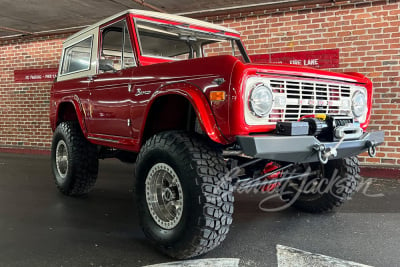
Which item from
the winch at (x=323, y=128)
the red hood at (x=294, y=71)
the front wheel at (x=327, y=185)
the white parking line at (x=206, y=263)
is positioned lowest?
the white parking line at (x=206, y=263)

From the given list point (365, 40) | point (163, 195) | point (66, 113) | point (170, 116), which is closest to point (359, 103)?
point (170, 116)

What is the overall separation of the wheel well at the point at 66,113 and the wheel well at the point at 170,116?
2.04 meters

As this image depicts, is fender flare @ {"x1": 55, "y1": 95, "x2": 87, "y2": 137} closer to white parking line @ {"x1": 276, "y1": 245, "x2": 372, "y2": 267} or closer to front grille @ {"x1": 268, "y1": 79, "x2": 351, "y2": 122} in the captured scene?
front grille @ {"x1": 268, "y1": 79, "x2": 351, "y2": 122}

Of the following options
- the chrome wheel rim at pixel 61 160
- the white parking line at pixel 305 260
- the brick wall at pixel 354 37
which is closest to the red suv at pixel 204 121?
the white parking line at pixel 305 260

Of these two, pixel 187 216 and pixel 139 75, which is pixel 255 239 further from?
pixel 139 75

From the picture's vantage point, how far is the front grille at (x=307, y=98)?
2607mm

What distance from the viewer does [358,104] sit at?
10.2 feet

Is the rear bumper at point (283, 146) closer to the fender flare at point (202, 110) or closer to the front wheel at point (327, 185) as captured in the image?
the fender flare at point (202, 110)

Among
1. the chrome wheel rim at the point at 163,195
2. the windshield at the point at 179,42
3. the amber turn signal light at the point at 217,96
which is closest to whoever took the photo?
the amber turn signal light at the point at 217,96

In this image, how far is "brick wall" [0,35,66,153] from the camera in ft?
29.6

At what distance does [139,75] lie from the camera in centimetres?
312

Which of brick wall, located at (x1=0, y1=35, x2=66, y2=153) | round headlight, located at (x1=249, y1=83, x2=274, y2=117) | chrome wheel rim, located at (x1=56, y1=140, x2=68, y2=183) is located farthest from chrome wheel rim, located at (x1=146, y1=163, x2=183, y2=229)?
brick wall, located at (x1=0, y1=35, x2=66, y2=153)

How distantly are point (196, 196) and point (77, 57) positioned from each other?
2.95m

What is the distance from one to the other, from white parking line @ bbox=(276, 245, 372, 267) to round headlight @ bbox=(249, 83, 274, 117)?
3.50ft
